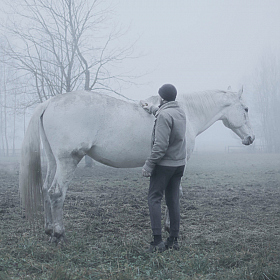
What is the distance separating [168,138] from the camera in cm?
321

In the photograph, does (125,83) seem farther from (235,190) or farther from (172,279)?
(172,279)

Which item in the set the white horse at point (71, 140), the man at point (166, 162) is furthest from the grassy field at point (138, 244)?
the white horse at point (71, 140)

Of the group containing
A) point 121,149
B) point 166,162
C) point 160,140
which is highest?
point 160,140

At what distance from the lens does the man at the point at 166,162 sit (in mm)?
3195

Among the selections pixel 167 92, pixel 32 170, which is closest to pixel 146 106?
pixel 167 92

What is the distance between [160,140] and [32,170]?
73.5 inches

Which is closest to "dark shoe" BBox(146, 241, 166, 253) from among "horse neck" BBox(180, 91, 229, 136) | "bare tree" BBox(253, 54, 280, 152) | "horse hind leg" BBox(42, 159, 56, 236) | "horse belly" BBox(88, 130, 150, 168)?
"horse belly" BBox(88, 130, 150, 168)

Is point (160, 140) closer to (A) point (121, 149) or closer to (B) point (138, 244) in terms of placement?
(A) point (121, 149)

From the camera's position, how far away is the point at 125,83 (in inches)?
620

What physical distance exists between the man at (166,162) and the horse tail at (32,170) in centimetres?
160

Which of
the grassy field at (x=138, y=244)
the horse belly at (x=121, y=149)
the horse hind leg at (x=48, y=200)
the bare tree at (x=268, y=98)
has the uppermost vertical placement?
the bare tree at (x=268, y=98)

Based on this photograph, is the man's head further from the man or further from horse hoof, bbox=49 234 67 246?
horse hoof, bbox=49 234 67 246

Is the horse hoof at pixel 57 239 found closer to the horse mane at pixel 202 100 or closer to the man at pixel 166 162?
the man at pixel 166 162

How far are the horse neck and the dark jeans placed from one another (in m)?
1.43
